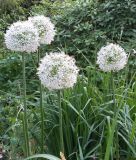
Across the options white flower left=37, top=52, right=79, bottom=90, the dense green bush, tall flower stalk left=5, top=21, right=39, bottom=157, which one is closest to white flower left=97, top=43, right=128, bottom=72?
white flower left=37, top=52, right=79, bottom=90

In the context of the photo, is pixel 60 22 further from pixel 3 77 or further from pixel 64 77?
pixel 64 77

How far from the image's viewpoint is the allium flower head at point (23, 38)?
111 inches

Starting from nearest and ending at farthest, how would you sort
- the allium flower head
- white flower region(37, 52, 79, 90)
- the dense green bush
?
1. white flower region(37, 52, 79, 90)
2. the allium flower head
3. the dense green bush

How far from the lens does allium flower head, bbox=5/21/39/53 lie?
2814 millimetres

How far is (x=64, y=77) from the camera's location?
2.62 metres

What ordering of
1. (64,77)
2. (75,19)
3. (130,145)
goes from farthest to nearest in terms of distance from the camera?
(75,19) → (130,145) → (64,77)

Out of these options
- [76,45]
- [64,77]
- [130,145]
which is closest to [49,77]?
[64,77]

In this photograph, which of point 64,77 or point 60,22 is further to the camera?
point 60,22

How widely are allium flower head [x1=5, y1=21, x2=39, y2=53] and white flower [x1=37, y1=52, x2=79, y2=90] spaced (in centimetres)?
18

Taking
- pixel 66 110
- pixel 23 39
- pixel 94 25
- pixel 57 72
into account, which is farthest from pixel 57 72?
pixel 94 25

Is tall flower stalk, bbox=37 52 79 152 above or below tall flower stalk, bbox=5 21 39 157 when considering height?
below

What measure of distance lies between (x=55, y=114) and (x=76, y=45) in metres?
3.38

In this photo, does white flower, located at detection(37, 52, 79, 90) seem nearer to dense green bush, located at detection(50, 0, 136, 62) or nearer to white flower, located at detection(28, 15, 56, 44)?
white flower, located at detection(28, 15, 56, 44)

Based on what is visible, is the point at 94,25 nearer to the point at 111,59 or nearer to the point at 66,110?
the point at 66,110
